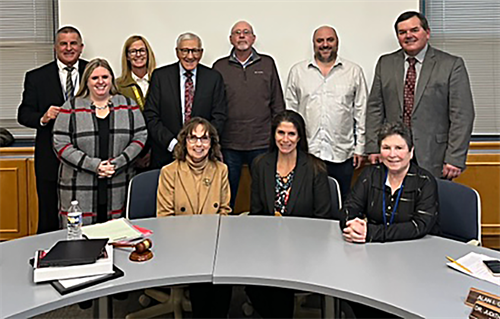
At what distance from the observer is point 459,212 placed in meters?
2.71

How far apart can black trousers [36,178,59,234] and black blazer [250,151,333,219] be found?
4.84 feet

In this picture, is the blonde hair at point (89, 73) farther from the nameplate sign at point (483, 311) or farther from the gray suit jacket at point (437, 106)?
the nameplate sign at point (483, 311)

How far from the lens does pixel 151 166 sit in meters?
3.94

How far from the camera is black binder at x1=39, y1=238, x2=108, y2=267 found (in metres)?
2.07

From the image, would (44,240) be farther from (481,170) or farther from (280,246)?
(481,170)

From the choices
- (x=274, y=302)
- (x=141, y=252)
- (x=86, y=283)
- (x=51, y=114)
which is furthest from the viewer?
(x=51, y=114)

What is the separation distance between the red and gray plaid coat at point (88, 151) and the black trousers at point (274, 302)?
1.01 m

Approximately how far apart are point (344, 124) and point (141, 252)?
81.4 inches

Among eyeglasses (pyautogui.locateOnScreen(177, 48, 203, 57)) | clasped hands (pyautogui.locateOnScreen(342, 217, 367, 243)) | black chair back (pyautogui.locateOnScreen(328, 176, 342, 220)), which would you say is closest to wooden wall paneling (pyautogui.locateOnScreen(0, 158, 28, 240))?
eyeglasses (pyautogui.locateOnScreen(177, 48, 203, 57))

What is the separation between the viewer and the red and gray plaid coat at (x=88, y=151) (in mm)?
3365

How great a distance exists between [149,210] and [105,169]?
0.40 m

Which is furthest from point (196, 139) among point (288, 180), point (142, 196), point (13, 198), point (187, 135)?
point (13, 198)

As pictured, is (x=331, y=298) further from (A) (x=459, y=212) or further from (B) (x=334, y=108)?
(B) (x=334, y=108)

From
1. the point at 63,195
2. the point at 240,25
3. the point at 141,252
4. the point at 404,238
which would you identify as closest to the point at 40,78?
the point at 63,195
